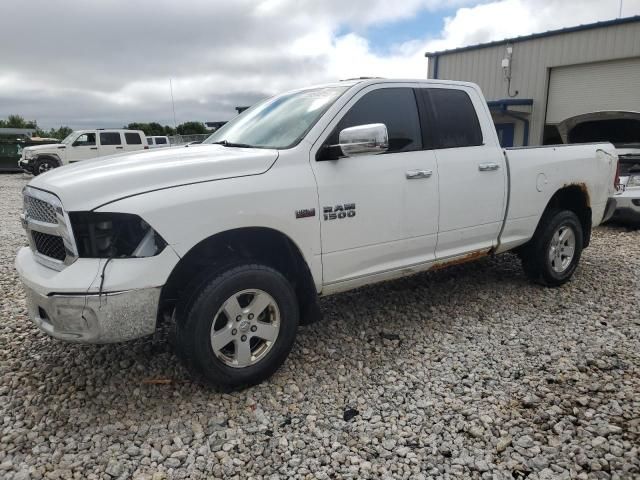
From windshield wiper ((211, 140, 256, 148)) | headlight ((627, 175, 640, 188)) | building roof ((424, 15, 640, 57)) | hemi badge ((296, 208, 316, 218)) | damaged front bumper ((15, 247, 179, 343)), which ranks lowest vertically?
headlight ((627, 175, 640, 188))

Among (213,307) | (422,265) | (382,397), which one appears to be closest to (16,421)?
(213,307)

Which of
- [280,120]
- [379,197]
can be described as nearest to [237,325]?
[379,197]

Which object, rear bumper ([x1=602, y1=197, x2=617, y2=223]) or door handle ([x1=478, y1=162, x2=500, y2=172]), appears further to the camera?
rear bumper ([x1=602, y1=197, x2=617, y2=223])

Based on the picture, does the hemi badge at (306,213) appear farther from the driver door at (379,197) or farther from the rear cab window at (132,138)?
the rear cab window at (132,138)

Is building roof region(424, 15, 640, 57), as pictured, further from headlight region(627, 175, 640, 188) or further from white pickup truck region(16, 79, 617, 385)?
white pickup truck region(16, 79, 617, 385)

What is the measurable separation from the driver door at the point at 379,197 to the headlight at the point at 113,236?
1109 millimetres

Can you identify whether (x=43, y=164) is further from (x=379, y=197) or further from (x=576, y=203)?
(x=576, y=203)

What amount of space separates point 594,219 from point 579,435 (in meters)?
3.29

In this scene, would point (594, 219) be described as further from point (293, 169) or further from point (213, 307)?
point (213, 307)

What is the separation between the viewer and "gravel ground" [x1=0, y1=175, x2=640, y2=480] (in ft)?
8.09

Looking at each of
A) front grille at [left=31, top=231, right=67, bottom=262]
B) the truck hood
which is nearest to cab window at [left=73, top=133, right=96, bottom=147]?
the truck hood

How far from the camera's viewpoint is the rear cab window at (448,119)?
3924mm

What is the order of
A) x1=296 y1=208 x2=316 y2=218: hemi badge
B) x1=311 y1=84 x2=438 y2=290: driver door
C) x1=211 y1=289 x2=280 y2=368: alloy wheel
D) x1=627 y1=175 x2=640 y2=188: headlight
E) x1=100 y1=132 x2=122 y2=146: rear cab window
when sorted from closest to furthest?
x1=211 y1=289 x2=280 y2=368: alloy wheel, x1=296 y1=208 x2=316 y2=218: hemi badge, x1=311 y1=84 x2=438 y2=290: driver door, x1=627 y1=175 x2=640 y2=188: headlight, x1=100 y1=132 x2=122 y2=146: rear cab window

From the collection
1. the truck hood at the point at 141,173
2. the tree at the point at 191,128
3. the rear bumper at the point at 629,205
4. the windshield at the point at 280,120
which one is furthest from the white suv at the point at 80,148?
the tree at the point at 191,128
